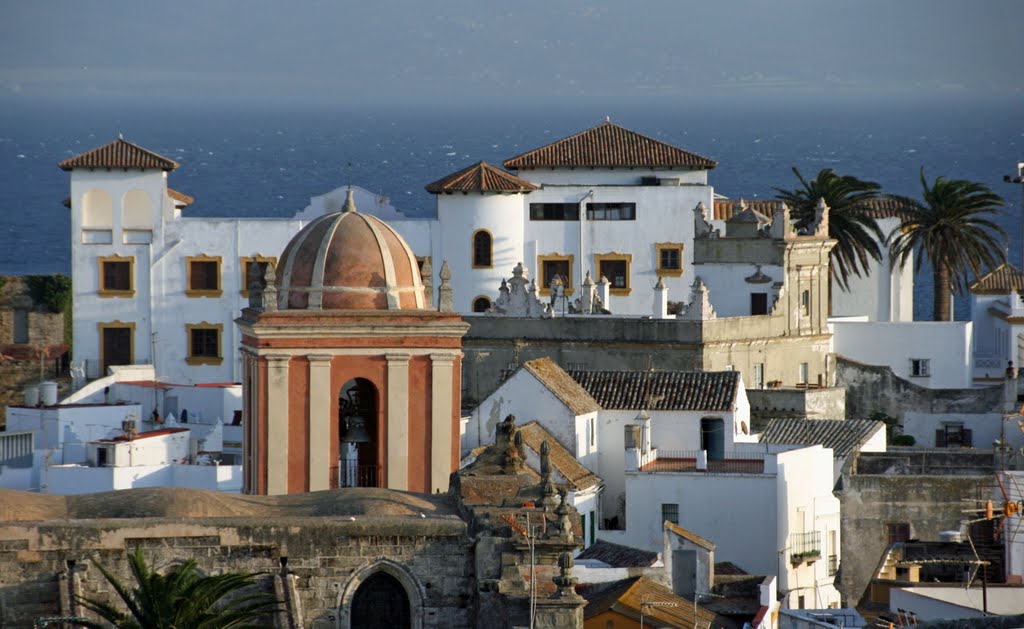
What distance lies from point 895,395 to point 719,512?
60.6 ft

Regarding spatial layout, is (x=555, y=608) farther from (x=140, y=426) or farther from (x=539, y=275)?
(x=539, y=275)

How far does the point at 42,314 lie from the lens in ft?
288

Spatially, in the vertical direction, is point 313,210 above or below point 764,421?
above

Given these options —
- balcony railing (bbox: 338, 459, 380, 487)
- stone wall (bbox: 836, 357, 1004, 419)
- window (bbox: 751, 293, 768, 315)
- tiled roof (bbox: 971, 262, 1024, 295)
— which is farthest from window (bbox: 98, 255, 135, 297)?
balcony railing (bbox: 338, 459, 380, 487)

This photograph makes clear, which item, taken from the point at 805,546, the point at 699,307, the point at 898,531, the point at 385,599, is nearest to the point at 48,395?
the point at 699,307

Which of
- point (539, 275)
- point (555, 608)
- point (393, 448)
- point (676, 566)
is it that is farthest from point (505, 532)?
point (539, 275)

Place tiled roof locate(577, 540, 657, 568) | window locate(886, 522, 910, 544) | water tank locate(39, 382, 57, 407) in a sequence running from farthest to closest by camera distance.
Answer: water tank locate(39, 382, 57, 407), window locate(886, 522, 910, 544), tiled roof locate(577, 540, 657, 568)

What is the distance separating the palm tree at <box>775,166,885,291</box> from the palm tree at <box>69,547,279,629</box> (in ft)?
162

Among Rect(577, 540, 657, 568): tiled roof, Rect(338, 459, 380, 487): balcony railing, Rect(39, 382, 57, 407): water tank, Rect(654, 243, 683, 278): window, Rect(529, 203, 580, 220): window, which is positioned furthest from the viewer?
Rect(529, 203, 580, 220): window

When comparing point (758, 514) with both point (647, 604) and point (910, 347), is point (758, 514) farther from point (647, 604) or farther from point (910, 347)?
point (910, 347)

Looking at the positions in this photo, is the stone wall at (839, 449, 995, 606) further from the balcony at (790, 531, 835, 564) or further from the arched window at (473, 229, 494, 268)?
the arched window at (473, 229, 494, 268)

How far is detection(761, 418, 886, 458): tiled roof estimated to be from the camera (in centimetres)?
5819

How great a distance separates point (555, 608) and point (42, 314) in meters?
58.7

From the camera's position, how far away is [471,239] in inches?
3172
